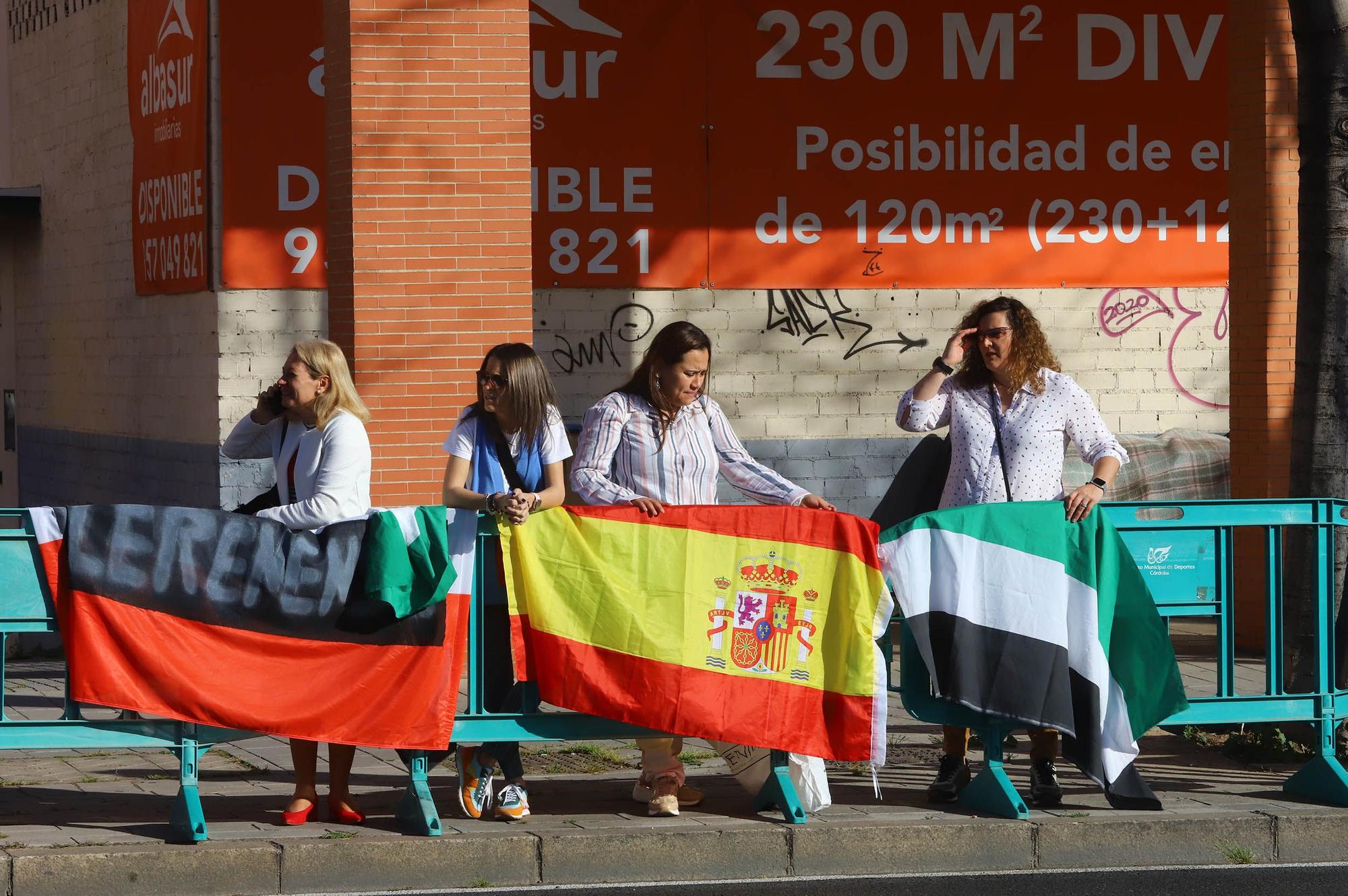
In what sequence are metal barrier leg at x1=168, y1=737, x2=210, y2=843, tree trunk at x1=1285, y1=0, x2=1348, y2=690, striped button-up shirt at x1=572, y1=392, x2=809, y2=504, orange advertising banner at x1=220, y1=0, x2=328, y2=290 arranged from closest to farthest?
metal barrier leg at x1=168, y1=737, x2=210, y2=843 < striped button-up shirt at x1=572, y1=392, x2=809, y2=504 < tree trunk at x1=1285, y1=0, x2=1348, y2=690 < orange advertising banner at x1=220, y1=0, x2=328, y2=290

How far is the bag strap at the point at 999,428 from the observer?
711cm

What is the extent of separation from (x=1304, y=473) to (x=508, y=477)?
3.70 metres

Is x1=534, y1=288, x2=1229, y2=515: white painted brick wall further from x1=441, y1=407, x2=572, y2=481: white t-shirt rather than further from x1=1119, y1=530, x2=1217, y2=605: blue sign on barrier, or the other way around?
x1=1119, y1=530, x2=1217, y2=605: blue sign on barrier

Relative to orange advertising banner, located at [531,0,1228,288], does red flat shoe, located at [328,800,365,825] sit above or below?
below

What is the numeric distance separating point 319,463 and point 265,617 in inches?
23.0

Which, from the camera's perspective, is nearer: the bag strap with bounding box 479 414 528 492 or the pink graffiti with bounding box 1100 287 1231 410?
the bag strap with bounding box 479 414 528 492

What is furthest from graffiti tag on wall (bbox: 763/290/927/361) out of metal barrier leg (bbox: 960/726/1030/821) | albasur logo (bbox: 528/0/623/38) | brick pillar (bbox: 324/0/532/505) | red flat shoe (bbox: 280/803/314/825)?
red flat shoe (bbox: 280/803/314/825)

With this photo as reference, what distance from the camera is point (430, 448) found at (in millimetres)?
9875

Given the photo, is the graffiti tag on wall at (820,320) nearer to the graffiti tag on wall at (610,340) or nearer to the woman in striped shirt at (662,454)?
the graffiti tag on wall at (610,340)

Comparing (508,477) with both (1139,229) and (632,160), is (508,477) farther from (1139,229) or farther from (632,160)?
(1139,229)

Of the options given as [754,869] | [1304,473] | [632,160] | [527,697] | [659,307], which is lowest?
[754,869]

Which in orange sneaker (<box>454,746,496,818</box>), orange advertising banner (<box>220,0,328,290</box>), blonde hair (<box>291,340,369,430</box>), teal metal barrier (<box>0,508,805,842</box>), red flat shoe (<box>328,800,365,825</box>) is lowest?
red flat shoe (<box>328,800,365,825</box>)

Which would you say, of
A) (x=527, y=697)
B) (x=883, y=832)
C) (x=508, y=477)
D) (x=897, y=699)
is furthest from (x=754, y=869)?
(x=897, y=699)

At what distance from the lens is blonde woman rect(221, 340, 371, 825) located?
21.3ft
